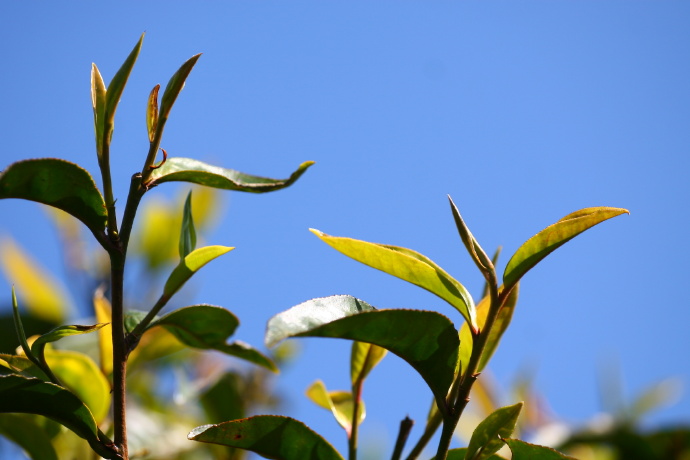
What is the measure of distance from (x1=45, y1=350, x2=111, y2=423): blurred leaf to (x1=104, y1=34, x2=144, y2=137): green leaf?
0.39m

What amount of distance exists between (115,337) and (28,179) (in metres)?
0.17

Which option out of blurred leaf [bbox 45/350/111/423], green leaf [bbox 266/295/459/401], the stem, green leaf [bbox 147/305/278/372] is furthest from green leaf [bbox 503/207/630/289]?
blurred leaf [bbox 45/350/111/423]

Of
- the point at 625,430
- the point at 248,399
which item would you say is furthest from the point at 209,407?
the point at 625,430

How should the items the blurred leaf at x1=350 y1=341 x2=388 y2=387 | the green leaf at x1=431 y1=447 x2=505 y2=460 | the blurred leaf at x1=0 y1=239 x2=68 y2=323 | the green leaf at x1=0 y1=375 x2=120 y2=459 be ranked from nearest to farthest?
the green leaf at x1=0 y1=375 x2=120 y2=459, the green leaf at x1=431 y1=447 x2=505 y2=460, the blurred leaf at x1=350 y1=341 x2=388 y2=387, the blurred leaf at x1=0 y1=239 x2=68 y2=323

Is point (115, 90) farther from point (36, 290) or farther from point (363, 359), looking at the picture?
point (36, 290)

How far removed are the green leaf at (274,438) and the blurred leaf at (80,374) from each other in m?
0.37

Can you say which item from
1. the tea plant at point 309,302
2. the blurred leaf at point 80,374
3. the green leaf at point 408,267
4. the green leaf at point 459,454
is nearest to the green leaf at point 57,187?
the tea plant at point 309,302

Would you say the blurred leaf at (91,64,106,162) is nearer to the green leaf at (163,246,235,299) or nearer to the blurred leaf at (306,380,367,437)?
the green leaf at (163,246,235,299)

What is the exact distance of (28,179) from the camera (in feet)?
2.14

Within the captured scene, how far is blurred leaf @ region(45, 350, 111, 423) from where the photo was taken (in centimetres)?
98

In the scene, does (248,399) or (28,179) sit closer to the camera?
(28,179)

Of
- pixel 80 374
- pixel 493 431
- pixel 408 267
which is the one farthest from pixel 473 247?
pixel 80 374

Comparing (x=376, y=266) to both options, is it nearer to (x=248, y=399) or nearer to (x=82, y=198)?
(x=82, y=198)

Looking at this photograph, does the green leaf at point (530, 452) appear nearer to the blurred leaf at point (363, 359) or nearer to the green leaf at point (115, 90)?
the blurred leaf at point (363, 359)
